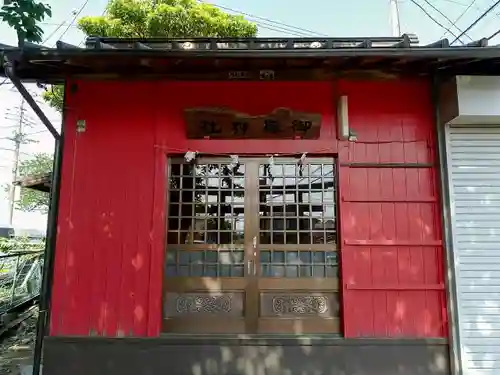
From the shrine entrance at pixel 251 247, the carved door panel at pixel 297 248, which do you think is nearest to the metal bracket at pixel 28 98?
the shrine entrance at pixel 251 247

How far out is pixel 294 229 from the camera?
4520mm

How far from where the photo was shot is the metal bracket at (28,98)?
4.06 meters

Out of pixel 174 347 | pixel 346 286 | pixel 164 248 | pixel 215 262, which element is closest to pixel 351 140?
pixel 346 286

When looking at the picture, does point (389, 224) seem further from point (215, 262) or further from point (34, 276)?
point (34, 276)

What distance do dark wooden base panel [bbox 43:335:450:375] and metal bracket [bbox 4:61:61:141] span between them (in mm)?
2372

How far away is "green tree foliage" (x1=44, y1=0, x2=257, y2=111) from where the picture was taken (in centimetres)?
1091

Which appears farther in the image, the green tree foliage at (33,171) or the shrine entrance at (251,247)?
the green tree foliage at (33,171)

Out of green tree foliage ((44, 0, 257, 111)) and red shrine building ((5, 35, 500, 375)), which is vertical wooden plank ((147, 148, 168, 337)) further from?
green tree foliage ((44, 0, 257, 111))

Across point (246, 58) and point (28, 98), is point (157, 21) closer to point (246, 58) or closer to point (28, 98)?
point (28, 98)

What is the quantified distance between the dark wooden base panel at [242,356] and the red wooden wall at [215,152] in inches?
5.3

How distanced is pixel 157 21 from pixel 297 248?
Result: 9.00 m

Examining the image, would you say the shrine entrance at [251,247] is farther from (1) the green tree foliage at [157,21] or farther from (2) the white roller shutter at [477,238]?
(1) the green tree foliage at [157,21]

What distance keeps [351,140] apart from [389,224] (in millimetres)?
1073

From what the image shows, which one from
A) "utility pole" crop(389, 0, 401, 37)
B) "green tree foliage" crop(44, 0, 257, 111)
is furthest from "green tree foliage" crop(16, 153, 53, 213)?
"utility pole" crop(389, 0, 401, 37)
